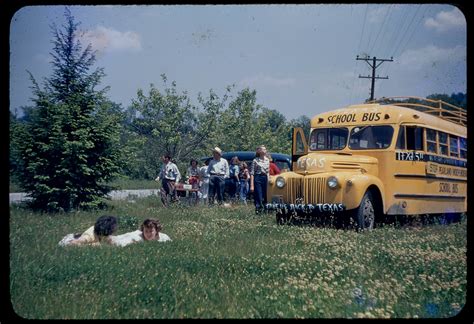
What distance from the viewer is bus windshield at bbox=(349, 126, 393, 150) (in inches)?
345

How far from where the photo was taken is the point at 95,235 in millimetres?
6461

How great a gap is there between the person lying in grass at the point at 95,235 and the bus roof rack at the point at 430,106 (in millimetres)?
5270

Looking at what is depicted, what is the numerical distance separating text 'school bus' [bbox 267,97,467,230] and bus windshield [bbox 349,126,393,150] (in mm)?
18

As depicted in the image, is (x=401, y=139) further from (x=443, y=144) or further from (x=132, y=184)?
(x=132, y=184)

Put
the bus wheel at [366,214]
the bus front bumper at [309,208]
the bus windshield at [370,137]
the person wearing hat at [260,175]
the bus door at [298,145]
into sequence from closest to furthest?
the bus front bumper at [309,208]
the bus wheel at [366,214]
the bus windshield at [370,137]
the bus door at [298,145]
the person wearing hat at [260,175]

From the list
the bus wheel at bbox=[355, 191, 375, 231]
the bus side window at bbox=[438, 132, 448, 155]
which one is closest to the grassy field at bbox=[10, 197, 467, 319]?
the bus wheel at bbox=[355, 191, 375, 231]

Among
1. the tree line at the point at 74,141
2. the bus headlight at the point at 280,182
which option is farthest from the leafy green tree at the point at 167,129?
the bus headlight at the point at 280,182

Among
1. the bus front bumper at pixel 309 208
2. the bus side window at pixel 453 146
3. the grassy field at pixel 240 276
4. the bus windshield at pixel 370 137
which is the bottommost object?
the grassy field at pixel 240 276

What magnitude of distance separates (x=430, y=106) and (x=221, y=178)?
20.8 feet

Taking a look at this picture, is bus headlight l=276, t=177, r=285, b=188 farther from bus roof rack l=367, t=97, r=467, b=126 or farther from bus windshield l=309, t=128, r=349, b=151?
bus roof rack l=367, t=97, r=467, b=126

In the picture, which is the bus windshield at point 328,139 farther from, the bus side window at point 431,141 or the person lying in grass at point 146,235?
the person lying in grass at point 146,235

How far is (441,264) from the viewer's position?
17.8 ft

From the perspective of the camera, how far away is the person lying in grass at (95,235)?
628 cm

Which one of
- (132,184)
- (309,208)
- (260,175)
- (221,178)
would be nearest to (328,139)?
(309,208)
